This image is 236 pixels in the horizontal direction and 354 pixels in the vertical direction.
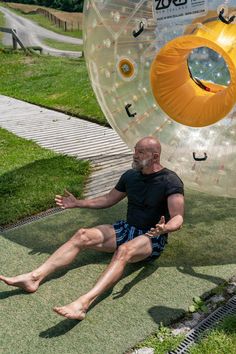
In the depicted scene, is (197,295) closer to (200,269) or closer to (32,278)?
(200,269)

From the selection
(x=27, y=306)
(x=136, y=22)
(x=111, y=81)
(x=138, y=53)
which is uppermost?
(x=136, y=22)

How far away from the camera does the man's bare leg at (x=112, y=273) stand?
288 centimetres

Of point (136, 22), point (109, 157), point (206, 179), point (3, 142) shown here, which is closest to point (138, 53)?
point (136, 22)

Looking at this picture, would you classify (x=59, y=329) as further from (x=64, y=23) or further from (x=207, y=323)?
(x=64, y=23)

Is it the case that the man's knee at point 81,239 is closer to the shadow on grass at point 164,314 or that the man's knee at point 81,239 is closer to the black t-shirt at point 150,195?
the black t-shirt at point 150,195

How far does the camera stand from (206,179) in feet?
11.5

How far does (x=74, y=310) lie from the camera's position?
2.88 m

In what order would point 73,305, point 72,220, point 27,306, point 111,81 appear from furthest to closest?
point 72,220, point 111,81, point 27,306, point 73,305

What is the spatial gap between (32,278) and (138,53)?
1.71 m

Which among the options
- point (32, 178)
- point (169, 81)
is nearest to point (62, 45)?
point (32, 178)

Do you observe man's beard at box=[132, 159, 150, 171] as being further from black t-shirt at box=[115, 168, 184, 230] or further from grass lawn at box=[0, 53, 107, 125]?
grass lawn at box=[0, 53, 107, 125]

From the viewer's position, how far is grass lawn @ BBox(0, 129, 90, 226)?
4.69 m

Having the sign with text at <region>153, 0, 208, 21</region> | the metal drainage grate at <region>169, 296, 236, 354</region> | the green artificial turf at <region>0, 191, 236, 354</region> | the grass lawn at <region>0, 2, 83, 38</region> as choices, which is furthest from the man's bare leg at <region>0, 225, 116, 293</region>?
the grass lawn at <region>0, 2, 83, 38</region>

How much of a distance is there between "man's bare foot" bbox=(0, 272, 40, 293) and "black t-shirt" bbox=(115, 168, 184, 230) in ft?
2.55
